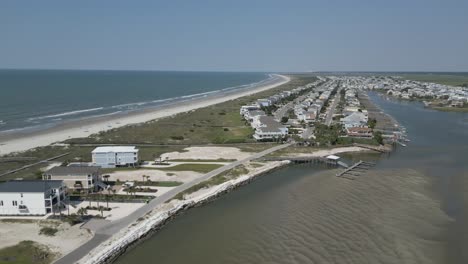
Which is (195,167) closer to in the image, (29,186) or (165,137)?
(29,186)

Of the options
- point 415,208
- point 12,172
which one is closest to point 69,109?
point 12,172

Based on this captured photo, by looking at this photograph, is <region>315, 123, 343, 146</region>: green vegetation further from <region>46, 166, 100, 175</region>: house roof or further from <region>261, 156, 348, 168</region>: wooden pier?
<region>46, 166, 100, 175</region>: house roof

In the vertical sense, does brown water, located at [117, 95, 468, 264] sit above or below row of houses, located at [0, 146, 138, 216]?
below

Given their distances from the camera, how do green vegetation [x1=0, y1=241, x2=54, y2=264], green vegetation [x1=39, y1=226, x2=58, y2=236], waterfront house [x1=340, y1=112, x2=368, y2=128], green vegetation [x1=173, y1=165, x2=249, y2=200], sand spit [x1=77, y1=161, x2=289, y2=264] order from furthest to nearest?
waterfront house [x1=340, y1=112, x2=368, y2=128] < green vegetation [x1=173, y1=165, x2=249, y2=200] < green vegetation [x1=39, y1=226, x2=58, y2=236] < sand spit [x1=77, y1=161, x2=289, y2=264] < green vegetation [x1=0, y1=241, x2=54, y2=264]

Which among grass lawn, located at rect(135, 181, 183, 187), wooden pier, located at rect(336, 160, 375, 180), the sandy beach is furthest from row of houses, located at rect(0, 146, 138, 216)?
wooden pier, located at rect(336, 160, 375, 180)

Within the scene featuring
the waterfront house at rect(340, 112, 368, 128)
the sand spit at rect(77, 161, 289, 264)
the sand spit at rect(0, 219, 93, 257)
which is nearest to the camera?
the sand spit at rect(77, 161, 289, 264)

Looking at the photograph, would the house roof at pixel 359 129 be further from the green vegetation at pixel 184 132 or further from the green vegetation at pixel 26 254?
the green vegetation at pixel 26 254

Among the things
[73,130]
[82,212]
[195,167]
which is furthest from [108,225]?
[73,130]

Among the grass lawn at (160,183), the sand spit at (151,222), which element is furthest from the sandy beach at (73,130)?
the sand spit at (151,222)

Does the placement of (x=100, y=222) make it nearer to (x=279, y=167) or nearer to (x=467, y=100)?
(x=279, y=167)
